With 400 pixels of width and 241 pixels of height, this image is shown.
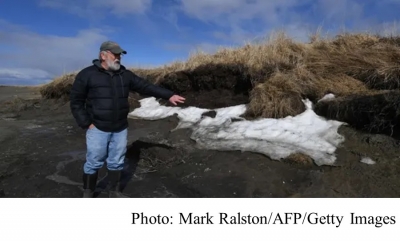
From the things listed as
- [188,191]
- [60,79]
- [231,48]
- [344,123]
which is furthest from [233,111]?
[60,79]

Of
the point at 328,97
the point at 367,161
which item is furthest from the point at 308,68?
the point at 367,161

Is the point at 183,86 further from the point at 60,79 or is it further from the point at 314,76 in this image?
the point at 60,79

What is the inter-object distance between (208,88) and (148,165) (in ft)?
13.8

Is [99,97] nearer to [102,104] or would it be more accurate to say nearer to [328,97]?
[102,104]

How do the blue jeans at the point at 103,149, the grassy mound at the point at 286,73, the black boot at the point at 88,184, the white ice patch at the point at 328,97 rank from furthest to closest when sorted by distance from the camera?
the grassy mound at the point at 286,73, the white ice patch at the point at 328,97, the black boot at the point at 88,184, the blue jeans at the point at 103,149

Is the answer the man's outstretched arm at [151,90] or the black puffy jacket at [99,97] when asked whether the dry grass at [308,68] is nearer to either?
the man's outstretched arm at [151,90]

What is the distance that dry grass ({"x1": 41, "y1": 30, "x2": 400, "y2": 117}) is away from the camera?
763 cm

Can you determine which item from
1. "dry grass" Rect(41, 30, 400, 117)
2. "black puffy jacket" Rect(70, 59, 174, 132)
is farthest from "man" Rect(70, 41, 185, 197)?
"dry grass" Rect(41, 30, 400, 117)

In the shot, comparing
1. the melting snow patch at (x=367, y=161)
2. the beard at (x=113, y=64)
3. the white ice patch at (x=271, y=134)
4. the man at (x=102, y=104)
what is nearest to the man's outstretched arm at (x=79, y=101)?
the man at (x=102, y=104)

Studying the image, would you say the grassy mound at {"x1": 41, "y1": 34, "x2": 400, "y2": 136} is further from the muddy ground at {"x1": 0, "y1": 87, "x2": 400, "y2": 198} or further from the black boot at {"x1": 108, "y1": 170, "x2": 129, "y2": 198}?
the black boot at {"x1": 108, "y1": 170, "x2": 129, "y2": 198}

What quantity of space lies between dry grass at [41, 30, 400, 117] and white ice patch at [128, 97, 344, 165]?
0.41 m

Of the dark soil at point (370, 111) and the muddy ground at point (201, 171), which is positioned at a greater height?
the dark soil at point (370, 111)

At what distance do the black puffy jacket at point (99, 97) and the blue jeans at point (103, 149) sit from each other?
10 cm

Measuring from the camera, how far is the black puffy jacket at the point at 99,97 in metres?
4.45
